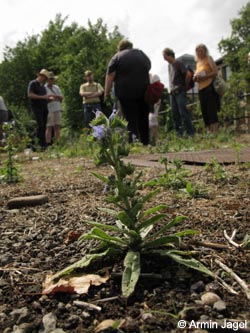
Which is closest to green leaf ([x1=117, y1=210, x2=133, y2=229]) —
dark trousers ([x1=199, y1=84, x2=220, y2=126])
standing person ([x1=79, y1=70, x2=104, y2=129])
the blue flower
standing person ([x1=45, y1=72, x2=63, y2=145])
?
the blue flower

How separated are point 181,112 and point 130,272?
23.1ft

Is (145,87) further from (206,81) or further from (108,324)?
(108,324)

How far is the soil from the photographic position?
1184 millimetres

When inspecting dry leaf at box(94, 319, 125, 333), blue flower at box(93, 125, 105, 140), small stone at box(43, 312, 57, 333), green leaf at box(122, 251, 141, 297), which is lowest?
small stone at box(43, 312, 57, 333)

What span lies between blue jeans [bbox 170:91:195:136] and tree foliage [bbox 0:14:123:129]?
40.3ft

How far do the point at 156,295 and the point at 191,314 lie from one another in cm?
16

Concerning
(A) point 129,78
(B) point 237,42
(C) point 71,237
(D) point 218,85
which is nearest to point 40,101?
(A) point 129,78

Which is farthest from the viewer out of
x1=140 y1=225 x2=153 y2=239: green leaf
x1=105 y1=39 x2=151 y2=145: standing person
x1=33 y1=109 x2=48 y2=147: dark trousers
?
x1=33 y1=109 x2=48 y2=147: dark trousers

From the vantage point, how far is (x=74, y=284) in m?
1.39

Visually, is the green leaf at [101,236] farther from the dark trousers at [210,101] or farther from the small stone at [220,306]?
the dark trousers at [210,101]

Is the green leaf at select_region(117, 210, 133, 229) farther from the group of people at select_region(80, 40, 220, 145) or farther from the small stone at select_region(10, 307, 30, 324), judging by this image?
the group of people at select_region(80, 40, 220, 145)

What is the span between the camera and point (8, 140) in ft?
15.4

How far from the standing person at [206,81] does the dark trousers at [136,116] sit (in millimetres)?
1218

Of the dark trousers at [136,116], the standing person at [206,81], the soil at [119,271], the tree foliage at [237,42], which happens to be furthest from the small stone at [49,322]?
the tree foliage at [237,42]
